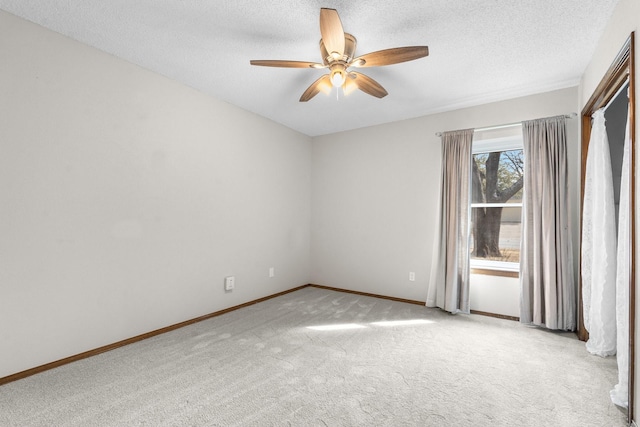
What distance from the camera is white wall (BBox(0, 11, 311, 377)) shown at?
2051 millimetres

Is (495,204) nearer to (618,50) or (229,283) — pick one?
(618,50)

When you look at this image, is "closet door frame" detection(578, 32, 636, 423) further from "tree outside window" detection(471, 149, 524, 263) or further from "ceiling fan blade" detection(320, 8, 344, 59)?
"ceiling fan blade" detection(320, 8, 344, 59)

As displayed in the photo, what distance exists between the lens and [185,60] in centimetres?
262

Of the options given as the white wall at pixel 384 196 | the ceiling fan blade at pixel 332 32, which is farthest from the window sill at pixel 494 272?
the ceiling fan blade at pixel 332 32

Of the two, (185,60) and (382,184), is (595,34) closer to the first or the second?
(382,184)

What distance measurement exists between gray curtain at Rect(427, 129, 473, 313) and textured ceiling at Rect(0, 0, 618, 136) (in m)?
0.63

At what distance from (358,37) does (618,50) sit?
1.63 meters

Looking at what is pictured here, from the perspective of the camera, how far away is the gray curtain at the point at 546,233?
9.44ft

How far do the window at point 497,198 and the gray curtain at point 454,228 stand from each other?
0.27 meters

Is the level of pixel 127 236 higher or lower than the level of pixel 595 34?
lower

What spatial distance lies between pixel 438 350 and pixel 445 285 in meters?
1.16

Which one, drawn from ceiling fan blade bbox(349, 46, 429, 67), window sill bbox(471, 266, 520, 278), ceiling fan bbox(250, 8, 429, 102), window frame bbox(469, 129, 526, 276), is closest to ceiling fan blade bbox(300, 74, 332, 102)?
ceiling fan bbox(250, 8, 429, 102)

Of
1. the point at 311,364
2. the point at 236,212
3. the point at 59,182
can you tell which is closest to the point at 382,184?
the point at 236,212

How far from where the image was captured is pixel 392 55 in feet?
6.68
